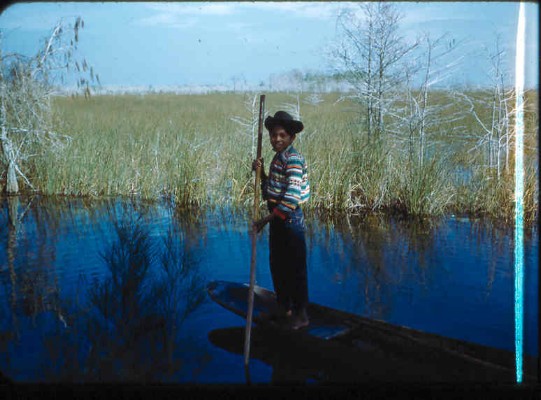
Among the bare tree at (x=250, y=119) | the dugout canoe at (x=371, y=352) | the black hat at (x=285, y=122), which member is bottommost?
the dugout canoe at (x=371, y=352)

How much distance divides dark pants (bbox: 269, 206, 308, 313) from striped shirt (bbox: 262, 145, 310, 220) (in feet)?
0.44

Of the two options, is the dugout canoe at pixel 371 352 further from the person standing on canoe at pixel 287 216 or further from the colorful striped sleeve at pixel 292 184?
the colorful striped sleeve at pixel 292 184

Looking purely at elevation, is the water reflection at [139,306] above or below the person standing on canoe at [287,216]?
below

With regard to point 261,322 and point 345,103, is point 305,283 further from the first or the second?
point 345,103

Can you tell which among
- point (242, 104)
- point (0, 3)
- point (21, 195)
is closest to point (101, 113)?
point (21, 195)

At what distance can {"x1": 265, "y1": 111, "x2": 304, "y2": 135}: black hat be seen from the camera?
311cm

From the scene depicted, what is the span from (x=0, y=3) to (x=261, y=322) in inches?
112

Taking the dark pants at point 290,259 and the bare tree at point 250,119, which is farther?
the bare tree at point 250,119

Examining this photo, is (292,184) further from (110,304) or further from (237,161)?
(237,161)

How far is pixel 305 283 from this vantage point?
3414mm

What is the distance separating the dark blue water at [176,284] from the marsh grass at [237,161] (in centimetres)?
31

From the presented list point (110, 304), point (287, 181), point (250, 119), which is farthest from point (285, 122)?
point (250, 119)

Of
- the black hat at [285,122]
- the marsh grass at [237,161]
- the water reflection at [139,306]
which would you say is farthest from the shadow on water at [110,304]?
the black hat at [285,122]

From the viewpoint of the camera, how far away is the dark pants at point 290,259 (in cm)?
330
